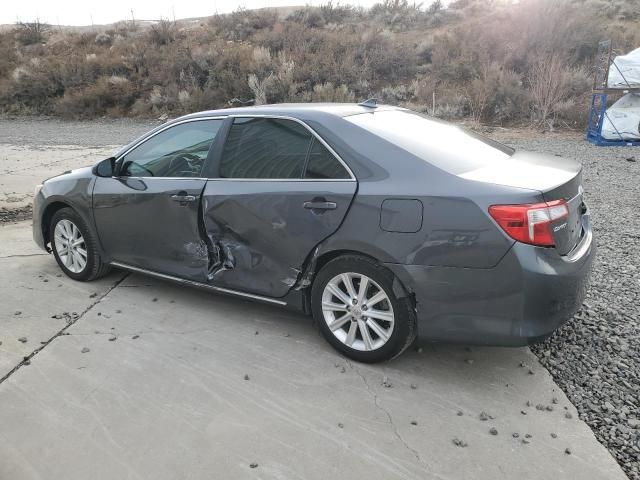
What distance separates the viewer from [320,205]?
11.2ft

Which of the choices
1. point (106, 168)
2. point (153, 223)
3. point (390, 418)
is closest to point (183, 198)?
point (153, 223)

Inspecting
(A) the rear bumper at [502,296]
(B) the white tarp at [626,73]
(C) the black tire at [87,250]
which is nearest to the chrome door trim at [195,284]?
(C) the black tire at [87,250]

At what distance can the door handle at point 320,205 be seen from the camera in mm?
3377

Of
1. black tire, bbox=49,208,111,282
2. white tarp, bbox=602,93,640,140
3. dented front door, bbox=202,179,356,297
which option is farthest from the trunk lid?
white tarp, bbox=602,93,640,140

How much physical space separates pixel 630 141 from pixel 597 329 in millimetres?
10814

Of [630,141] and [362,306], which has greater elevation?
[362,306]

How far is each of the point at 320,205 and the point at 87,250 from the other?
99.3 inches

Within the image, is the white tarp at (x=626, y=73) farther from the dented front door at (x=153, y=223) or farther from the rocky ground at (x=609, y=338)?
the dented front door at (x=153, y=223)

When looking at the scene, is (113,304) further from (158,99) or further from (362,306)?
(158,99)

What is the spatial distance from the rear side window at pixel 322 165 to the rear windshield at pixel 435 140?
289mm

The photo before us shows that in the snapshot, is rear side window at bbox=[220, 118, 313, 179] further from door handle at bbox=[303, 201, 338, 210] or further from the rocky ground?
the rocky ground

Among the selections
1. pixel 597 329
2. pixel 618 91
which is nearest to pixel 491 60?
pixel 618 91

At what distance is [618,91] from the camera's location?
497 inches

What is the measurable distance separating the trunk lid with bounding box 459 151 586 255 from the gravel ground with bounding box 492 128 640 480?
0.79 metres
